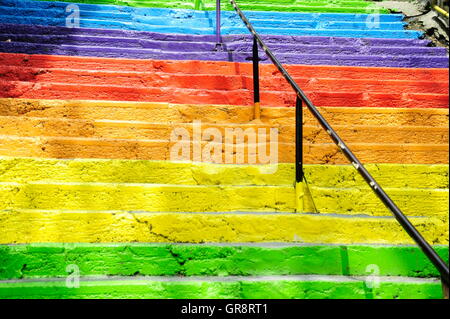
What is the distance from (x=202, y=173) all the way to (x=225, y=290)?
919mm

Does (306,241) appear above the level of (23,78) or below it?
below

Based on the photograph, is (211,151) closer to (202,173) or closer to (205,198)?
(202,173)

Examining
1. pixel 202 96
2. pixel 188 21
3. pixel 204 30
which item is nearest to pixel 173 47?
pixel 204 30

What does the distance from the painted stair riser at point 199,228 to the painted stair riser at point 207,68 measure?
2.11m

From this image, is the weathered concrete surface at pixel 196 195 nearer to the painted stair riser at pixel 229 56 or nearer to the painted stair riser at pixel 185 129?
the painted stair riser at pixel 185 129

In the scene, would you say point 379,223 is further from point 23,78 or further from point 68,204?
point 23,78

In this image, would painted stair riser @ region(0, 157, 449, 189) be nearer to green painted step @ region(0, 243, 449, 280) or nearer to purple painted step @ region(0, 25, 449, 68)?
green painted step @ region(0, 243, 449, 280)

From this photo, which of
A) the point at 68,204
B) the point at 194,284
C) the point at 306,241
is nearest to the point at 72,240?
the point at 68,204

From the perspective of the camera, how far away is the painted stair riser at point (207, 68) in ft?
13.0

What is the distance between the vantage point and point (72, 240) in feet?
6.95

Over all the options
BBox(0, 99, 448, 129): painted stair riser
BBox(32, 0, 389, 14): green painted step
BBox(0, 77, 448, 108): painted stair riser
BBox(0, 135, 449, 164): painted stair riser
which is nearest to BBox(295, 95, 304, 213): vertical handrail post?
BBox(0, 135, 449, 164): painted stair riser

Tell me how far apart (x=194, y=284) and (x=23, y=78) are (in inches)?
109

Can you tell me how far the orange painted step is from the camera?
11.8 ft
